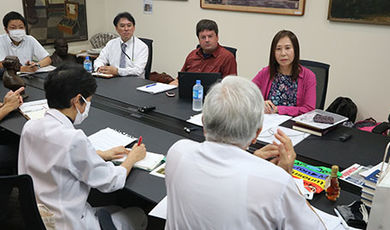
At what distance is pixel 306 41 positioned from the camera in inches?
154

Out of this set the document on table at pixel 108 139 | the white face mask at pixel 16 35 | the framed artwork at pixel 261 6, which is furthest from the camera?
the framed artwork at pixel 261 6

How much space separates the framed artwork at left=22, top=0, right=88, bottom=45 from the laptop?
129 inches

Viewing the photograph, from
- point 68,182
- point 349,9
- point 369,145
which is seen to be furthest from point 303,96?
point 68,182

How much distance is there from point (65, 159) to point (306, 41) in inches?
127

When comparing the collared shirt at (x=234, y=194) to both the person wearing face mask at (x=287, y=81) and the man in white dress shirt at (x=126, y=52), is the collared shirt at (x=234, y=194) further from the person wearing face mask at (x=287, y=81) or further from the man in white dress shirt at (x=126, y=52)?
the man in white dress shirt at (x=126, y=52)

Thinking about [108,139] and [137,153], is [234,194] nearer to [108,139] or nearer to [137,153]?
[137,153]

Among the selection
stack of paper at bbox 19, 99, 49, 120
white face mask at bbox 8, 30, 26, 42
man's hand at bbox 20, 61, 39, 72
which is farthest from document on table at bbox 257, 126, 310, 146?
white face mask at bbox 8, 30, 26, 42

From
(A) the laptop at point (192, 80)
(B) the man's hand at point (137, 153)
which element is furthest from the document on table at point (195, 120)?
(B) the man's hand at point (137, 153)

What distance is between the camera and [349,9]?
3.53 meters

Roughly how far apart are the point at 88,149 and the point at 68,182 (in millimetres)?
160

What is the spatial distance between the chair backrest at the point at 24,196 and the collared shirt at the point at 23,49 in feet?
9.64

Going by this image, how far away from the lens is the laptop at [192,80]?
8.40 feet

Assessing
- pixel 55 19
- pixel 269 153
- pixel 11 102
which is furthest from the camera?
pixel 55 19

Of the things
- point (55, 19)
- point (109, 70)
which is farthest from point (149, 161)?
point (55, 19)
